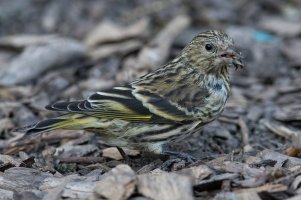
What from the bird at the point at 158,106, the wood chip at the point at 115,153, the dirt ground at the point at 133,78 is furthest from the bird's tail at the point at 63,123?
the wood chip at the point at 115,153

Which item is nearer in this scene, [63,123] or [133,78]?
[63,123]

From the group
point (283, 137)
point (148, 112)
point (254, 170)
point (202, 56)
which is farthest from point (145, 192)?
point (283, 137)

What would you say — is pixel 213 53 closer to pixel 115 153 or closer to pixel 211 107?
pixel 211 107

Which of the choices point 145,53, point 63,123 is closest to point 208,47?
point 63,123

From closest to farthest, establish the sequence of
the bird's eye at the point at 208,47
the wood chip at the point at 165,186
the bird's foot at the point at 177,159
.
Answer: the wood chip at the point at 165,186
the bird's foot at the point at 177,159
the bird's eye at the point at 208,47

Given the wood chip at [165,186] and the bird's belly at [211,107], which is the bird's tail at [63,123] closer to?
the bird's belly at [211,107]
